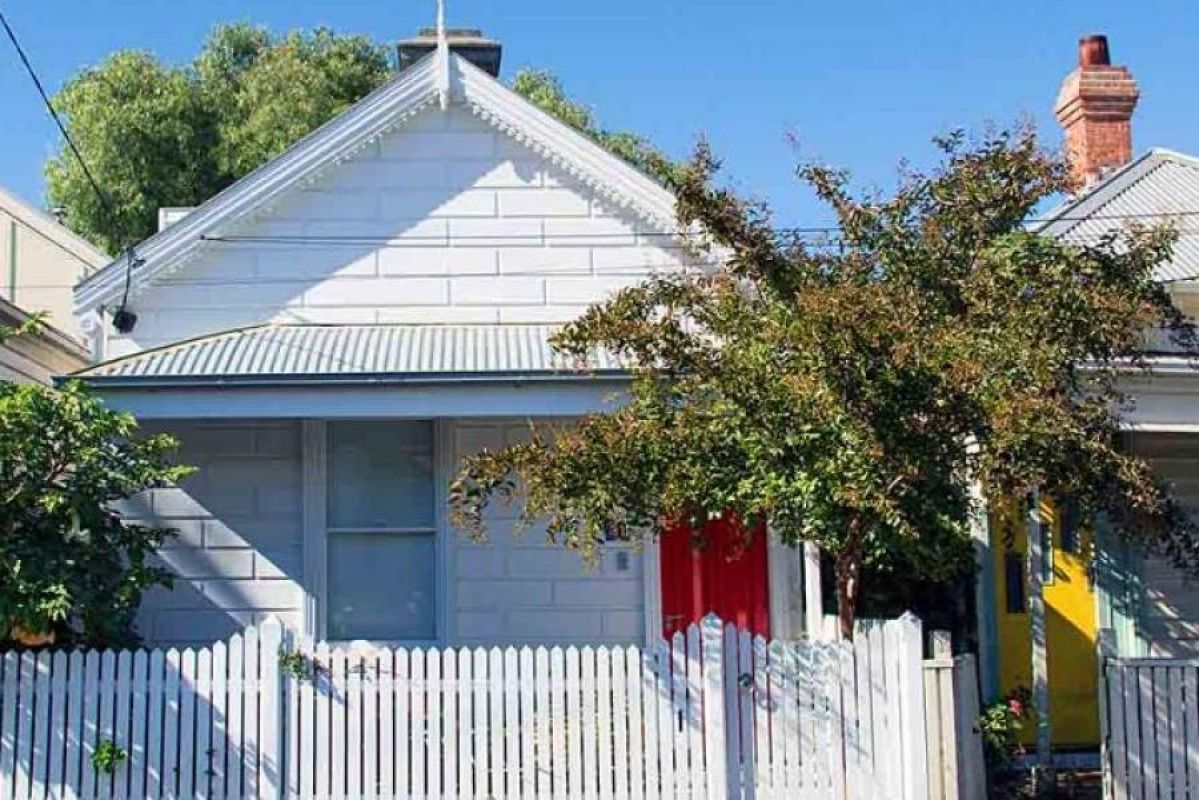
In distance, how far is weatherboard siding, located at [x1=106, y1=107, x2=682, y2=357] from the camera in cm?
1181

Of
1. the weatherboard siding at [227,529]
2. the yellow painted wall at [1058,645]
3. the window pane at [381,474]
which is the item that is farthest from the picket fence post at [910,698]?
the weatherboard siding at [227,529]

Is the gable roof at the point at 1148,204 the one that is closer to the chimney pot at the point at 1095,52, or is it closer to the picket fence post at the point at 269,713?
the chimney pot at the point at 1095,52

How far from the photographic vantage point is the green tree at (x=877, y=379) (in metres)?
7.73

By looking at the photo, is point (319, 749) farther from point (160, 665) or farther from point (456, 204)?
point (456, 204)

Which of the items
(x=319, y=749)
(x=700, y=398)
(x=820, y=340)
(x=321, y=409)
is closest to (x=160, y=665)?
(x=319, y=749)

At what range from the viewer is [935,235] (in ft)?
28.1

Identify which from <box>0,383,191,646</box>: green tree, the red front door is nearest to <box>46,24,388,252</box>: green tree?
the red front door

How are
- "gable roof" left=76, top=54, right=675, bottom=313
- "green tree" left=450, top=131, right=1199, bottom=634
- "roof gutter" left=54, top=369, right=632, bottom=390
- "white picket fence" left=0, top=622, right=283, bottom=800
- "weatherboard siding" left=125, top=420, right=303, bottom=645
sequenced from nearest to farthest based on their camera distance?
"green tree" left=450, top=131, right=1199, bottom=634 → "white picket fence" left=0, top=622, right=283, bottom=800 → "roof gutter" left=54, top=369, right=632, bottom=390 → "weatherboard siding" left=125, top=420, right=303, bottom=645 → "gable roof" left=76, top=54, right=675, bottom=313

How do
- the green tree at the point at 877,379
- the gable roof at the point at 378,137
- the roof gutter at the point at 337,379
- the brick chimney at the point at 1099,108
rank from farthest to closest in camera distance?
the brick chimney at the point at 1099,108 → the gable roof at the point at 378,137 → the roof gutter at the point at 337,379 → the green tree at the point at 877,379

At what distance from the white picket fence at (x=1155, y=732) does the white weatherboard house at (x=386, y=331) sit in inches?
121

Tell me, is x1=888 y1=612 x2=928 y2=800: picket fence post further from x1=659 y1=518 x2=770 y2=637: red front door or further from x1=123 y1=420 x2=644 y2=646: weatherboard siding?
x1=123 y1=420 x2=644 y2=646: weatherboard siding

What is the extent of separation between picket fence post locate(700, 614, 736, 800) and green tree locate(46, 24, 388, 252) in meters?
21.8

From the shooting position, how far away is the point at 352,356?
10.9m

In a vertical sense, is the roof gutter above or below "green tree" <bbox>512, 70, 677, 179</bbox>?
below
